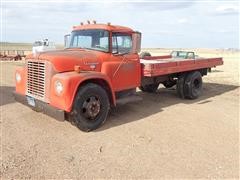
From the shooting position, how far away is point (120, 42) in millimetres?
7750

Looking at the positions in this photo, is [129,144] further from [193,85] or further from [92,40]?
[193,85]

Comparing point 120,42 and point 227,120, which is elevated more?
point 120,42

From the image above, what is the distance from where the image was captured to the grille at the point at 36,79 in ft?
22.2

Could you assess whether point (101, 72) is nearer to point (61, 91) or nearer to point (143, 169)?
point (61, 91)

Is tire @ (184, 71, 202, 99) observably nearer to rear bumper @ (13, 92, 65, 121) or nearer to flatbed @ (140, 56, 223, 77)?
flatbed @ (140, 56, 223, 77)

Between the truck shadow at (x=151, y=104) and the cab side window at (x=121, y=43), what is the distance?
5.25 ft

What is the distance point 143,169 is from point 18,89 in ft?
13.8

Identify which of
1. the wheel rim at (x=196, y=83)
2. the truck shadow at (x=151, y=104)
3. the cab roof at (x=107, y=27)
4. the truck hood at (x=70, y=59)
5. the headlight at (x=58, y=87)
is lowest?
the truck shadow at (x=151, y=104)

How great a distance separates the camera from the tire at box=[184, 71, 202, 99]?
1009 centimetres

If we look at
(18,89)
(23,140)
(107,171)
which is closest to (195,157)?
(107,171)

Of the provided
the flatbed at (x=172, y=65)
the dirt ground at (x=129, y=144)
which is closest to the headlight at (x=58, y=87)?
the dirt ground at (x=129, y=144)

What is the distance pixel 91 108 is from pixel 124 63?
162 centimetres

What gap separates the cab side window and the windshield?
192 millimetres

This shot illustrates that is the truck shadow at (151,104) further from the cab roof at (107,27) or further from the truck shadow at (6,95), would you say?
the truck shadow at (6,95)
